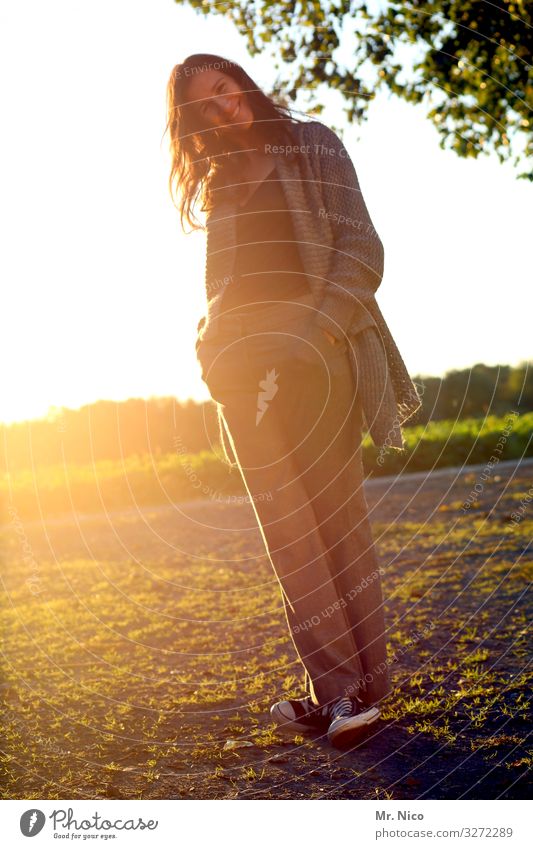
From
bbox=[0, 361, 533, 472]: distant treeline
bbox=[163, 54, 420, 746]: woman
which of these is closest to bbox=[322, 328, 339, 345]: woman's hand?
bbox=[163, 54, 420, 746]: woman

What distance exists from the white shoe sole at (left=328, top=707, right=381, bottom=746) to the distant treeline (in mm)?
5649

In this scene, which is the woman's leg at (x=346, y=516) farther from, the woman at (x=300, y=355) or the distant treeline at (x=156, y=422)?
the distant treeline at (x=156, y=422)

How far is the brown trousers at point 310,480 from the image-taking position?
135 inches

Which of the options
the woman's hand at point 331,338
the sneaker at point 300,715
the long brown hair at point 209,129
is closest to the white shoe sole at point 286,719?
the sneaker at point 300,715

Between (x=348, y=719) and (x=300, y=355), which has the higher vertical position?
(x=300, y=355)

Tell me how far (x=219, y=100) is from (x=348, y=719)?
232 cm

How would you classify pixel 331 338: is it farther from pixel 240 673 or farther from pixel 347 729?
pixel 240 673

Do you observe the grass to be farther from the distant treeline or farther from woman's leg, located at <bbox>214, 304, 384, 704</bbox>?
woman's leg, located at <bbox>214, 304, 384, 704</bbox>

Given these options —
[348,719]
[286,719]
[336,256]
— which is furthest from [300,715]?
[336,256]

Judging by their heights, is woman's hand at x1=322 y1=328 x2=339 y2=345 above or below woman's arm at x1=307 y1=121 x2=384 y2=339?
below

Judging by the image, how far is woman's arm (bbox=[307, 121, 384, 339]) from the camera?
337 cm

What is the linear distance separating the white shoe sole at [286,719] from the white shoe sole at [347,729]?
250 millimetres

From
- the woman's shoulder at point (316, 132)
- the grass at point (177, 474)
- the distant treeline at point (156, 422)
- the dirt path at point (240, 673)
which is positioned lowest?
the dirt path at point (240, 673)

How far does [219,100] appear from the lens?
3.48 m
